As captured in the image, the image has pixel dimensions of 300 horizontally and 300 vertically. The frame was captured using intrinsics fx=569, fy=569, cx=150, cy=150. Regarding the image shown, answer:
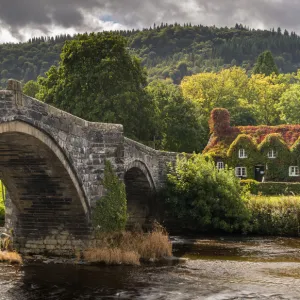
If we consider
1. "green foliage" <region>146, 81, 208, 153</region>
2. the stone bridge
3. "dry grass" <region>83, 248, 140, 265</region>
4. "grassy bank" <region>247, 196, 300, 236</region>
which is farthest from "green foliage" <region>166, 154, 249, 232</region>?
"green foliage" <region>146, 81, 208, 153</region>

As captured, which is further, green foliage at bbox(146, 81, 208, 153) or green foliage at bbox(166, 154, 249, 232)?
green foliage at bbox(146, 81, 208, 153)

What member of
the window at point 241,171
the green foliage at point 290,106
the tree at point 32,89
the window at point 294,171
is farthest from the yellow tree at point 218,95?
the tree at point 32,89

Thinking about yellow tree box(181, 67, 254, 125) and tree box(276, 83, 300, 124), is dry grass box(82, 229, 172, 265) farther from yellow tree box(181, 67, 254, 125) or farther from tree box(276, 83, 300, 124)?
tree box(276, 83, 300, 124)

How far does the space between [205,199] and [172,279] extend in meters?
12.3

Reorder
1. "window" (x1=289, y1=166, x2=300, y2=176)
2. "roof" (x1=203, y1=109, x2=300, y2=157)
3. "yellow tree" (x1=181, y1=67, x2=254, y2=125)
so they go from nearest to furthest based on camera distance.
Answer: "window" (x1=289, y1=166, x2=300, y2=176) → "roof" (x1=203, y1=109, x2=300, y2=157) → "yellow tree" (x1=181, y1=67, x2=254, y2=125)

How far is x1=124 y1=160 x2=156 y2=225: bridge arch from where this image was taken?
1223 inches

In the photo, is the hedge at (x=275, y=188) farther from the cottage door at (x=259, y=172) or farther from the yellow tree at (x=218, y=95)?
the yellow tree at (x=218, y=95)

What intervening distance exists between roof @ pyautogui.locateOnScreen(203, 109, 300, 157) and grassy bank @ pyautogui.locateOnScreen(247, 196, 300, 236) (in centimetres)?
1835

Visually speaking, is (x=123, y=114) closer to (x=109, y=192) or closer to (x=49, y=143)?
(x=109, y=192)

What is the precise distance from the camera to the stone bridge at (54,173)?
19083 mm

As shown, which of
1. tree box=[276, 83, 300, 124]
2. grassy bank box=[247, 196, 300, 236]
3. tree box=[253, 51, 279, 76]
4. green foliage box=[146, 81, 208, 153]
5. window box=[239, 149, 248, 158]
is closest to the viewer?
grassy bank box=[247, 196, 300, 236]

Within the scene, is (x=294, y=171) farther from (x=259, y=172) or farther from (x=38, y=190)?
(x=38, y=190)

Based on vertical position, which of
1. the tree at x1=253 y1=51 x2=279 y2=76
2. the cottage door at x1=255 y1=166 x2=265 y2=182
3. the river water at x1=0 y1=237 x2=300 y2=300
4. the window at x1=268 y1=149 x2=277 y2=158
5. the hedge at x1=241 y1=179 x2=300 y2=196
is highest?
the tree at x1=253 y1=51 x2=279 y2=76

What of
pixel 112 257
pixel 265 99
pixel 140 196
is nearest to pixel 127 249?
pixel 112 257
